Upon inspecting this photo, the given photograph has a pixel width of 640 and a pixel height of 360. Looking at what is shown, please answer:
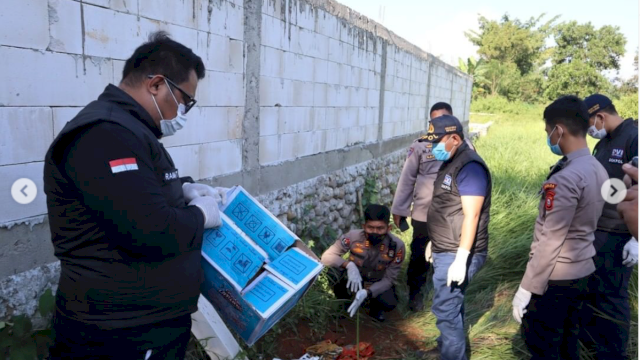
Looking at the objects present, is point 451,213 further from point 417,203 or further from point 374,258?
point 417,203

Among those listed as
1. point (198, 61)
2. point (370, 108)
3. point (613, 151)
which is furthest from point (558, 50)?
point (198, 61)

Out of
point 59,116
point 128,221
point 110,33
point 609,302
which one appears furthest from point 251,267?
point 609,302

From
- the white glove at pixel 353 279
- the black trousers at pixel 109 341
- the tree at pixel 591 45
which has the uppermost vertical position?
the tree at pixel 591 45

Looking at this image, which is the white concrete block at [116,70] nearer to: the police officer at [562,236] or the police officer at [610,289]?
the police officer at [562,236]

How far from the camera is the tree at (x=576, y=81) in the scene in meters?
32.2

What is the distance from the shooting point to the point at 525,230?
5.39 m

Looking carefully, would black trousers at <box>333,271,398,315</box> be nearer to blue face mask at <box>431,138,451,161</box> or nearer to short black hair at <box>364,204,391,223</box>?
short black hair at <box>364,204,391,223</box>

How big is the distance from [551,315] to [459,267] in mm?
548

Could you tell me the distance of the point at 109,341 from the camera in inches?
64.2

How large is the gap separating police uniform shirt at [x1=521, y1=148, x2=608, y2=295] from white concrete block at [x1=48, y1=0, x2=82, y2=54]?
2514 millimetres

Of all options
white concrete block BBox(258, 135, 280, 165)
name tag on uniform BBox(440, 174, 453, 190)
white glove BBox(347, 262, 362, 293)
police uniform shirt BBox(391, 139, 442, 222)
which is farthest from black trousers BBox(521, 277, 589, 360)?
white concrete block BBox(258, 135, 280, 165)

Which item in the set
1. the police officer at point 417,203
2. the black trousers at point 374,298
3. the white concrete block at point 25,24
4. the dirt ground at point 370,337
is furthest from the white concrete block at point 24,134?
the police officer at point 417,203

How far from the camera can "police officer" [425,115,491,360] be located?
304 centimetres

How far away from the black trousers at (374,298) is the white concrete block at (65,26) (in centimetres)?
275
